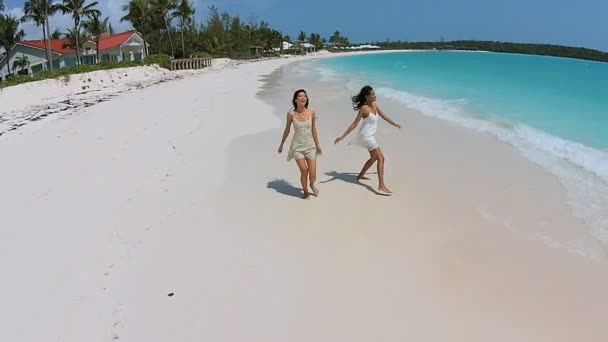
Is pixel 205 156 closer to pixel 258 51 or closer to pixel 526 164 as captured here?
pixel 526 164

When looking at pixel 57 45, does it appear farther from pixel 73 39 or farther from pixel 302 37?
pixel 302 37

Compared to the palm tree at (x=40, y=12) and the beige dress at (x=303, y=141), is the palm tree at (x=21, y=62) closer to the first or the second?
Answer: the palm tree at (x=40, y=12)

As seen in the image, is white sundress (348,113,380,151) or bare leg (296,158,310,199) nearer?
bare leg (296,158,310,199)

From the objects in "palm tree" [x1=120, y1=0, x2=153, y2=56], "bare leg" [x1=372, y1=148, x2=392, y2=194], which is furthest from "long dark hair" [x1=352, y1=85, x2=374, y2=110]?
"palm tree" [x1=120, y1=0, x2=153, y2=56]

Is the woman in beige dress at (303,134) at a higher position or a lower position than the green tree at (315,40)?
lower

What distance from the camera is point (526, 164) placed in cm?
785

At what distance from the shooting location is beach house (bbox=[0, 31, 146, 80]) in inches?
1609

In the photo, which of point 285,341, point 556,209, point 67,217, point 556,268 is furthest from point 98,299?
point 556,209

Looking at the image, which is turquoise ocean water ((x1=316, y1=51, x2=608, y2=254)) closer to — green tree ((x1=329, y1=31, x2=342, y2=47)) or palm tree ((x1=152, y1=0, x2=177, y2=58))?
palm tree ((x1=152, y1=0, x2=177, y2=58))

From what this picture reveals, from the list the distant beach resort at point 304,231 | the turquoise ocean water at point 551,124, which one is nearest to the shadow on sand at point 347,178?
the distant beach resort at point 304,231

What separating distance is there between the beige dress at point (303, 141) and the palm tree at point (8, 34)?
138ft

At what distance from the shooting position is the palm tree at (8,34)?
126 ft

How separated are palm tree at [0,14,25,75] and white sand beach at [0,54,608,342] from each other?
37562 mm

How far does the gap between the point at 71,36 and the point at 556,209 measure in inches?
1743
